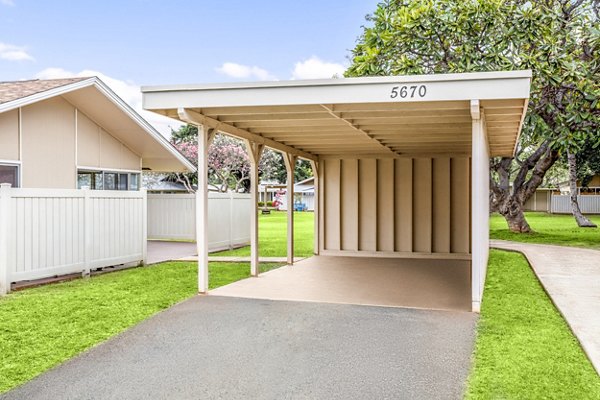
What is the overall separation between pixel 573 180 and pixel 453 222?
42.4 feet

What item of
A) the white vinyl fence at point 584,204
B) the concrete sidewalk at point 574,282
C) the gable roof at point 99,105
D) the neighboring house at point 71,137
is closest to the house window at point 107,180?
the neighboring house at point 71,137

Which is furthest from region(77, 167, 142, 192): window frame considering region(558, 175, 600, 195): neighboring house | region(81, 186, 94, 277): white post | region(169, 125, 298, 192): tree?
region(558, 175, 600, 195): neighboring house

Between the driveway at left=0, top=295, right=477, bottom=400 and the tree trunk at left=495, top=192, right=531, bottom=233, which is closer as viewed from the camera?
the driveway at left=0, top=295, right=477, bottom=400

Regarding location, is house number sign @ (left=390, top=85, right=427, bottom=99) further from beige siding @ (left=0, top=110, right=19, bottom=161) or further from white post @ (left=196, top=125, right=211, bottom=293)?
beige siding @ (left=0, top=110, right=19, bottom=161)

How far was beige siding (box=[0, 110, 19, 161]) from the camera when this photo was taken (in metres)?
9.04

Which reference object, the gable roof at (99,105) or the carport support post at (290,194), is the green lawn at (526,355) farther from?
the gable roof at (99,105)

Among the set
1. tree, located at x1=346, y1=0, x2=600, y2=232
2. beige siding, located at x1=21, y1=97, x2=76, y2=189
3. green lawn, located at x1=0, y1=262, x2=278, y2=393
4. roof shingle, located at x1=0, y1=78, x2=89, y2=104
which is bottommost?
green lawn, located at x1=0, y1=262, x2=278, y2=393

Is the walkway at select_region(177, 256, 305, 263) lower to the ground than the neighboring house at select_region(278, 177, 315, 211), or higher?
lower

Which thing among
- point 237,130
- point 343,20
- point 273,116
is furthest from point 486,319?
point 343,20

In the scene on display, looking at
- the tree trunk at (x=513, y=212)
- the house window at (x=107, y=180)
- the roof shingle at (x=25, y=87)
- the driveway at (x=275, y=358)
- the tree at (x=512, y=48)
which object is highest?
the tree at (x=512, y=48)

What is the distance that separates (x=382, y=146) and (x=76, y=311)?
636 centimetres

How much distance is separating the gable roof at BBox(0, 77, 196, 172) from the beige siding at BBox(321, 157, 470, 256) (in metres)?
4.05

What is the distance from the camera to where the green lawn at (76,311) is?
4504 mm

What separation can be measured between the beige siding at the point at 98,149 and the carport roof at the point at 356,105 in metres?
4.33
